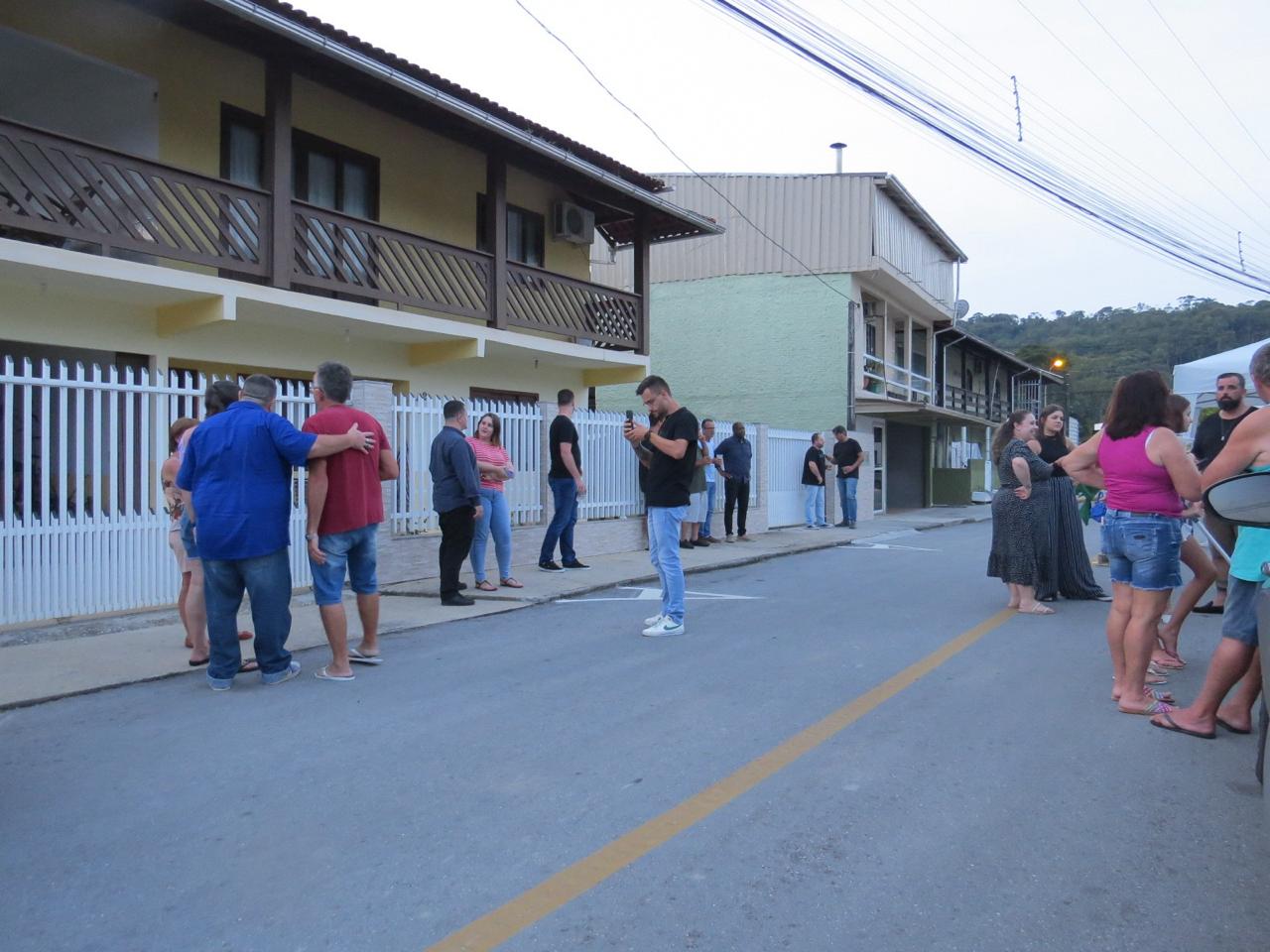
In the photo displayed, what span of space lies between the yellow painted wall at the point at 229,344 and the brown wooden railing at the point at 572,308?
93 cm

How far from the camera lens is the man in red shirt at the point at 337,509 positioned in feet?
18.3

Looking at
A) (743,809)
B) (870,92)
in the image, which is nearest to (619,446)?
(870,92)

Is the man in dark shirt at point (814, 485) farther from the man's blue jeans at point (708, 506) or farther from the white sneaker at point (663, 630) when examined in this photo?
the white sneaker at point (663, 630)

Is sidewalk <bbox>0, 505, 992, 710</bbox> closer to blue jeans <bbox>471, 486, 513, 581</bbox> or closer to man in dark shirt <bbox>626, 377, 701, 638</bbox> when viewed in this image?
blue jeans <bbox>471, 486, 513, 581</bbox>

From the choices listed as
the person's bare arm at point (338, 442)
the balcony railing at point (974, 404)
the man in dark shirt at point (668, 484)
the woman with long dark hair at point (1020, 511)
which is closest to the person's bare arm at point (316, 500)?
the person's bare arm at point (338, 442)

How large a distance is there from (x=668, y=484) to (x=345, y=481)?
2260 mm

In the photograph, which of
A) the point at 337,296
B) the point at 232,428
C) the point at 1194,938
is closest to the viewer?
the point at 1194,938

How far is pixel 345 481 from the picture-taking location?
5684 mm

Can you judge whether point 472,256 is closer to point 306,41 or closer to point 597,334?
point 597,334

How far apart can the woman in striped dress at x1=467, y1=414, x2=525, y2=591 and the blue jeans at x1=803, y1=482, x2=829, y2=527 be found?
9700 mm

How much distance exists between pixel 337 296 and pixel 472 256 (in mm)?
1858

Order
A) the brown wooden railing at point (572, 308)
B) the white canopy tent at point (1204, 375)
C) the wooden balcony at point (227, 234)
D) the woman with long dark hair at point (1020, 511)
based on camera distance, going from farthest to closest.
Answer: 1. the brown wooden railing at point (572, 308)
2. the white canopy tent at point (1204, 375)
3. the wooden balcony at point (227, 234)
4. the woman with long dark hair at point (1020, 511)

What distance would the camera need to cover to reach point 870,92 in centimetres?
1090

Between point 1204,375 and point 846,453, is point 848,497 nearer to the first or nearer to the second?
point 846,453
